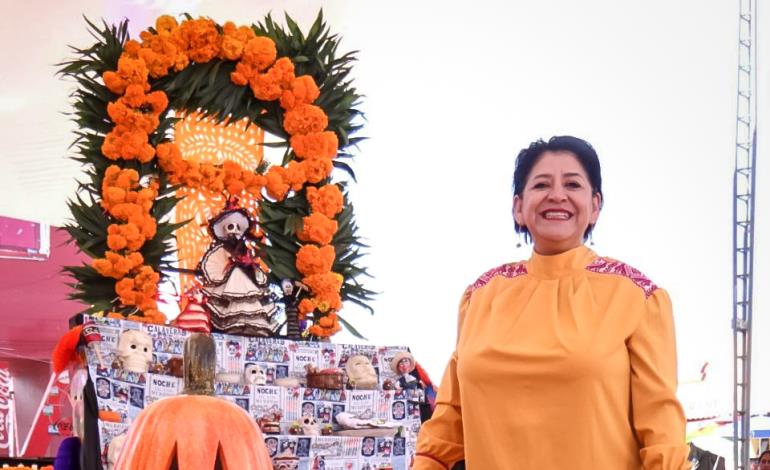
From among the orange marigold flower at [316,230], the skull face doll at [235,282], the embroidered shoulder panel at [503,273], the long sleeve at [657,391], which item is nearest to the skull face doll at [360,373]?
the skull face doll at [235,282]

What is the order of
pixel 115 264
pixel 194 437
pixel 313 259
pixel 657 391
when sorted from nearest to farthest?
pixel 657 391 → pixel 194 437 → pixel 115 264 → pixel 313 259

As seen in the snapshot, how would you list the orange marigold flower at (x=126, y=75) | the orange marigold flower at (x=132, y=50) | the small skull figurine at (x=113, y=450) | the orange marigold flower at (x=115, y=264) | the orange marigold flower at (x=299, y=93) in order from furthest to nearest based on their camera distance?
the orange marigold flower at (x=299, y=93)
the orange marigold flower at (x=132, y=50)
the orange marigold flower at (x=126, y=75)
the orange marigold flower at (x=115, y=264)
the small skull figurine at (x=113, y=450)

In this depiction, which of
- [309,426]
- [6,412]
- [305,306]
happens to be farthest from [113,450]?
[6,412]

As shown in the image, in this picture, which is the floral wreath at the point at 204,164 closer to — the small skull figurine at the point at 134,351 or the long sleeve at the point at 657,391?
the small skull figurine at the point at 134,351

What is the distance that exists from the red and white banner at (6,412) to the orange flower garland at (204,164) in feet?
10.7

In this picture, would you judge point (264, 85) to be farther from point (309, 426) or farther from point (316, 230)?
point (309, 426)

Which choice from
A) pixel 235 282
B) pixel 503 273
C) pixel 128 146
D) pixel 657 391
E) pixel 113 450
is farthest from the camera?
pixel 128 146

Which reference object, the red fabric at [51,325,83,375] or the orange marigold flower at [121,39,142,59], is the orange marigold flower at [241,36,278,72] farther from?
the red fabric at [51,325,83,375]

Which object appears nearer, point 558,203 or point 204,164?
point 558,203

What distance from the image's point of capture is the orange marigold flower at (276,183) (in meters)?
5.70

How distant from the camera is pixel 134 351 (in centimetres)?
432

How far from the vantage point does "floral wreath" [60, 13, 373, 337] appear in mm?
5371

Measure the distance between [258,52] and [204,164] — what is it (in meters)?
0.70

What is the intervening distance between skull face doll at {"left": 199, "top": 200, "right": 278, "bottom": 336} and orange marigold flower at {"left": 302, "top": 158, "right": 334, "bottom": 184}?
56 cm
